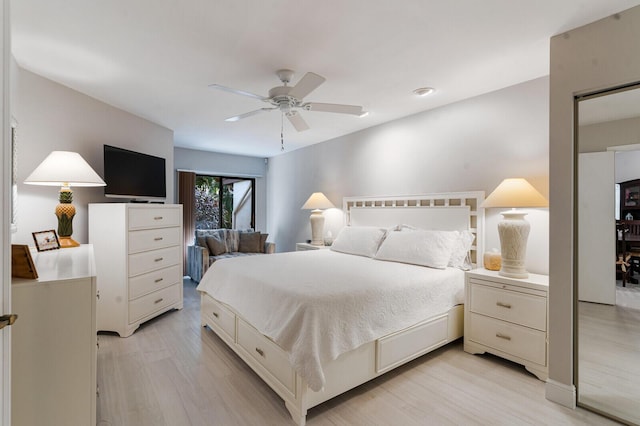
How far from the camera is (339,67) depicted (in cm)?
253

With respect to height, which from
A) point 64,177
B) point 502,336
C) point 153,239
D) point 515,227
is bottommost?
point 502,336

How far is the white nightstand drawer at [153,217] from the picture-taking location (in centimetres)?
311

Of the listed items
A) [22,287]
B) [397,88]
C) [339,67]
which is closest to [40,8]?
[22,287]

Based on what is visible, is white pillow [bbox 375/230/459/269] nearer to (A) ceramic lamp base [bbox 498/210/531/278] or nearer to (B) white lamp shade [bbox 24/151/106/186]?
(A) ceramic lamp base [bbox 498/210/531/278]

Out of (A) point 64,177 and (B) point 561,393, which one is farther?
(A) point 64,177

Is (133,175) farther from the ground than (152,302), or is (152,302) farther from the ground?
(133,175)

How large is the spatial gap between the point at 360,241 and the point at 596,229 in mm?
2207

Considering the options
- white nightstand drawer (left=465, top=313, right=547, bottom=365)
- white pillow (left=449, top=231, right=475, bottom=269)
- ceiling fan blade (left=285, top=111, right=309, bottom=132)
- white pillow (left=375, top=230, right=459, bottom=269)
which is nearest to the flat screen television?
ceiling fan blade (left=285, top=111, right=309, bottom=132)

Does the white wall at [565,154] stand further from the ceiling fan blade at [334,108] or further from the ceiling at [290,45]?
the ceiling fan blade at [334,108]

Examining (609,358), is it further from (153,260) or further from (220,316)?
(153,260)

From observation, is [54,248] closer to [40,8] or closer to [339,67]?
[40,8]

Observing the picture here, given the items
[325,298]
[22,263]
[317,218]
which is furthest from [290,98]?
[317,218]

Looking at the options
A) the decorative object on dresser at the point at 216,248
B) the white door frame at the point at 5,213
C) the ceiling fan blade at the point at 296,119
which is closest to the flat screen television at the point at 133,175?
the decorative object on dresser at the point at 216,248

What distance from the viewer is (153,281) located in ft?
11.1
